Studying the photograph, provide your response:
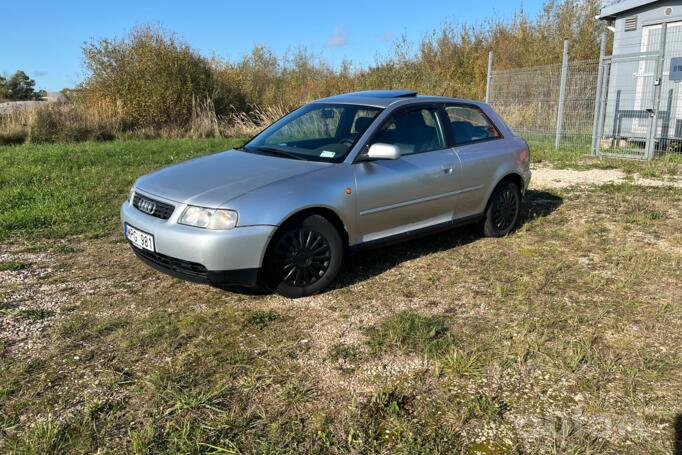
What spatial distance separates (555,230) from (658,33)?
8.60 m

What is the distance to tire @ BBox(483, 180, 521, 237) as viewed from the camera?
18.9 feet

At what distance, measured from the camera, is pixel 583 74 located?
12961mm

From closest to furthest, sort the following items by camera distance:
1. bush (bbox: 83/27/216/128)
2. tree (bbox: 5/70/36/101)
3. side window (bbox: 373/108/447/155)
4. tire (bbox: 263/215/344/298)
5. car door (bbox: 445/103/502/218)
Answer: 1. tire (bbox: 263/215/344/298)
2. side window (bbox: 373/108/447/155)
3. car door (bbox: 445/103/502/218)
4. bush (bbox: 83/27/216/128)
5. tree (bbox: 5/70/36/101)

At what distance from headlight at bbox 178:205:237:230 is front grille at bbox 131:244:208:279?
288mm

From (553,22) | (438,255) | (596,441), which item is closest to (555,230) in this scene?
(438,255)

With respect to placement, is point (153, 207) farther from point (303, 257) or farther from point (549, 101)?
point (549, 101)

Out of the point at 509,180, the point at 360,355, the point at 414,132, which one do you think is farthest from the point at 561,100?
the point at 360,355

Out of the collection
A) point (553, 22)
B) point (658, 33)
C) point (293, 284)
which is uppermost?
point (553, 22)

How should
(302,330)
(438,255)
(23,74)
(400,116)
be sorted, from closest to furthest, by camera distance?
(302,330)
(400,116)
(438,255)
(23,74)

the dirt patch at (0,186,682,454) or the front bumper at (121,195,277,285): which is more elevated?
the front bumper at (121,195,277,285)

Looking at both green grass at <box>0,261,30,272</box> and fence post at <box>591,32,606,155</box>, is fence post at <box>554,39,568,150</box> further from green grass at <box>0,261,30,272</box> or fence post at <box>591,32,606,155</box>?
green grass at <box>0,261,30,272</box>

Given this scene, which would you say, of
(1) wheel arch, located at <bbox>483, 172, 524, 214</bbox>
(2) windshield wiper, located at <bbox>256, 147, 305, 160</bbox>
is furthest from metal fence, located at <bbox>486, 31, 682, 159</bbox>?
(2) windshield wiper, located at <bbox>256, 147, 305, 160</bbox>

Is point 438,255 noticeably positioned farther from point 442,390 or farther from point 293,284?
point 442,390

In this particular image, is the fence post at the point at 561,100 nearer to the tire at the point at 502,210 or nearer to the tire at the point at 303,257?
the tire at the point at 502,210
